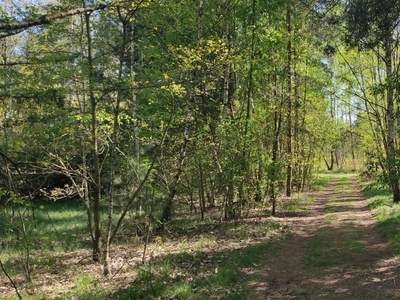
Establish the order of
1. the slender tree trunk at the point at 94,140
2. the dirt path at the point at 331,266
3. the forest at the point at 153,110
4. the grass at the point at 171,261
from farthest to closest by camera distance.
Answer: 1. the slender tree trunk at the point at 94,140
2. the forest at the point at 153,110
3. the grass at the point at 171,261
4. the dirt path at the point at 331,266

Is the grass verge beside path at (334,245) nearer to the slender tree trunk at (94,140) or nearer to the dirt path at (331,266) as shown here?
the dirt path at (331,266)

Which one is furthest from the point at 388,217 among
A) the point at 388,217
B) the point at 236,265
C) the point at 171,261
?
the point at 171,261

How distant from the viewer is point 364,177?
2750cm

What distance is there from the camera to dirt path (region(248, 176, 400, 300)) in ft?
18.7

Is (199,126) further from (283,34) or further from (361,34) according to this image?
(361,34)

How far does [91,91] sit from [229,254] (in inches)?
182

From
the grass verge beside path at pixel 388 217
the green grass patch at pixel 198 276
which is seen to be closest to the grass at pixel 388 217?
the grass verge beside path at pixel 388 217

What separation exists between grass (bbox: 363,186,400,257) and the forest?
937 mm

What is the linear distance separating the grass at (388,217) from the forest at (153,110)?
937 millimetres

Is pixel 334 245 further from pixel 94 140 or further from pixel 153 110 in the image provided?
pixel 153 110

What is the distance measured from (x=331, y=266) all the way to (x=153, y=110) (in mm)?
8439

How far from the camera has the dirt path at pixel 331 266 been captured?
5714mm

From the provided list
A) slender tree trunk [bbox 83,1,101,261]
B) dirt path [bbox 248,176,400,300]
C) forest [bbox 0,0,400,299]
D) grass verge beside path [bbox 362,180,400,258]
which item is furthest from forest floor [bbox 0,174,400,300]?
slender tree trunk [bbox 83,1,101,261]

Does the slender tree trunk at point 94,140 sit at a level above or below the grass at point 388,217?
above
